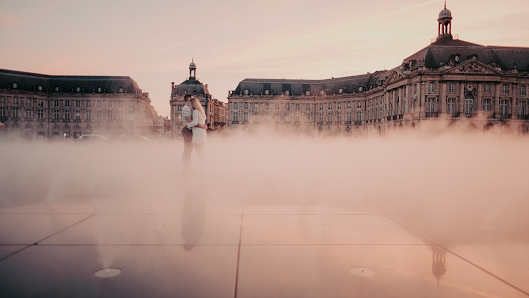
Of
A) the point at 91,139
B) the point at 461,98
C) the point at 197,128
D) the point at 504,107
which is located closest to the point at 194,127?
the point at 197,128

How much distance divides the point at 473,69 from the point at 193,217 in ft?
229

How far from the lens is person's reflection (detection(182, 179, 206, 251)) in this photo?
13.7 feet

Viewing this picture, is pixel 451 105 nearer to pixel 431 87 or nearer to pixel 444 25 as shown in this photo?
pixel 431 87

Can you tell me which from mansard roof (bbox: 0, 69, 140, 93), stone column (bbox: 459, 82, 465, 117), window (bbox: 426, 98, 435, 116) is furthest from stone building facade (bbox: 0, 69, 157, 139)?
stone column (bbox: 459, 82, 465, 117)

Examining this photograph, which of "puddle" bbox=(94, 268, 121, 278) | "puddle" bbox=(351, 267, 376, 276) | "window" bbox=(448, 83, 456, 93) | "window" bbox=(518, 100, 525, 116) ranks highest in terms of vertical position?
"window" bbox=(448, 83, 456, 93)

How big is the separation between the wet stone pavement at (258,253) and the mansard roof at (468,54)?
212 feet

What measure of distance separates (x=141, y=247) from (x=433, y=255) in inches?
119

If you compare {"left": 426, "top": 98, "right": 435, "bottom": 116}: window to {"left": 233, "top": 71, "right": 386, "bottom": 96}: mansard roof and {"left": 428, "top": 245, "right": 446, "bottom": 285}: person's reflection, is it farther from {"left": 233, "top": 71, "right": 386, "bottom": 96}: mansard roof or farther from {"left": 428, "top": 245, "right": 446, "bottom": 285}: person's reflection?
{"left": 428, "top": 245, "right": 446, "bottom": 285}: person's reflection

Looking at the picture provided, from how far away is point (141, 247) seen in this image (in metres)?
3.87

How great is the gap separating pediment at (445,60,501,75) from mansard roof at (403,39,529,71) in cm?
134

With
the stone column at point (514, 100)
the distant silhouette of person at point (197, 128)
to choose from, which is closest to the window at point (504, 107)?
the stone column at point (514, 100)

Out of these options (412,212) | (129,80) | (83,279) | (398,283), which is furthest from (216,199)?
(129,80)

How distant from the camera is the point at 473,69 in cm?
6250

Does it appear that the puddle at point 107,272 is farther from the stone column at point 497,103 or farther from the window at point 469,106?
the stone column at point 497,103
